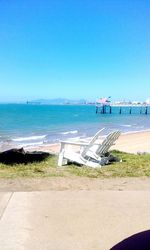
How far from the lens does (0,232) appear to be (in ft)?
12.5

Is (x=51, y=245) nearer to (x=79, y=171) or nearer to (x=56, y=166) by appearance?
(x=79, y=171)

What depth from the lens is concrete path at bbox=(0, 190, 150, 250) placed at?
3.62m

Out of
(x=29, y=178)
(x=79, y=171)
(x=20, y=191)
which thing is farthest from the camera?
(x=79, y=171)

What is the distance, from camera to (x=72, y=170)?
7.70 metres

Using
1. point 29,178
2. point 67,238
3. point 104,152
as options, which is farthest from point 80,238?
point 104,152

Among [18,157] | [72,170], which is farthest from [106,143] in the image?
[18,157]

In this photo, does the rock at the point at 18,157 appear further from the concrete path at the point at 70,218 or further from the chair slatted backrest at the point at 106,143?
the concrete path at the point at 70,218

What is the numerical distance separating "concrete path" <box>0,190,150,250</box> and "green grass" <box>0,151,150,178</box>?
5.01ft

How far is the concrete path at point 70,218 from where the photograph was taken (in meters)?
3.62

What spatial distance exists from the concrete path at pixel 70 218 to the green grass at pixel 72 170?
153 centimetres

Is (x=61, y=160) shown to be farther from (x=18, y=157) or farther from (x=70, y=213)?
(x=70, y=213)

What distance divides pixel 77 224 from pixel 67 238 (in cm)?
42

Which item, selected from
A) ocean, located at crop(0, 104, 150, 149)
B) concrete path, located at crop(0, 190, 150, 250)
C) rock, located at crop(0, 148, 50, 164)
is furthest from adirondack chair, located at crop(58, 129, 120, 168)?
ocean, located at crop(0, 104, 150, 149)

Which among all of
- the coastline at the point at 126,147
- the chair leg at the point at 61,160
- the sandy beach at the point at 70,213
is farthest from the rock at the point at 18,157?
the coastline at the point at 126,147
